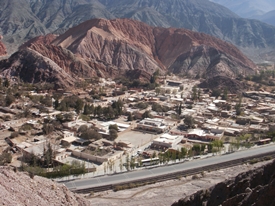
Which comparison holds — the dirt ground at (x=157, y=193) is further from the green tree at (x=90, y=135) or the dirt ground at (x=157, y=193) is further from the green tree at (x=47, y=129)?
the green tree at (x=47, y=129)

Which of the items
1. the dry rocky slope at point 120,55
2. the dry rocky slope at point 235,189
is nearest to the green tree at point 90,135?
the dry rocky slope at point 235,189

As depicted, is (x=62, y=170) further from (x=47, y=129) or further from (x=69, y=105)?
(x=69, y=105)

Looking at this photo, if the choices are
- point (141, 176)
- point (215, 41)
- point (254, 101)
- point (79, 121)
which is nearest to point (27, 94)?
point (79, 121)

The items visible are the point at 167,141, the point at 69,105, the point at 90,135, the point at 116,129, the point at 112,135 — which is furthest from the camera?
the point at 69,105

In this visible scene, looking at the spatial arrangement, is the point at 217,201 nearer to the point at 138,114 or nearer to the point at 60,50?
the point at 138,114

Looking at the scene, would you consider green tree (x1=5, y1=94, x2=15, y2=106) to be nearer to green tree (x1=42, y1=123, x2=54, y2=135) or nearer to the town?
the town

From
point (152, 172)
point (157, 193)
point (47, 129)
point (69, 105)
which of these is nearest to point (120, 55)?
point (69, 105)
